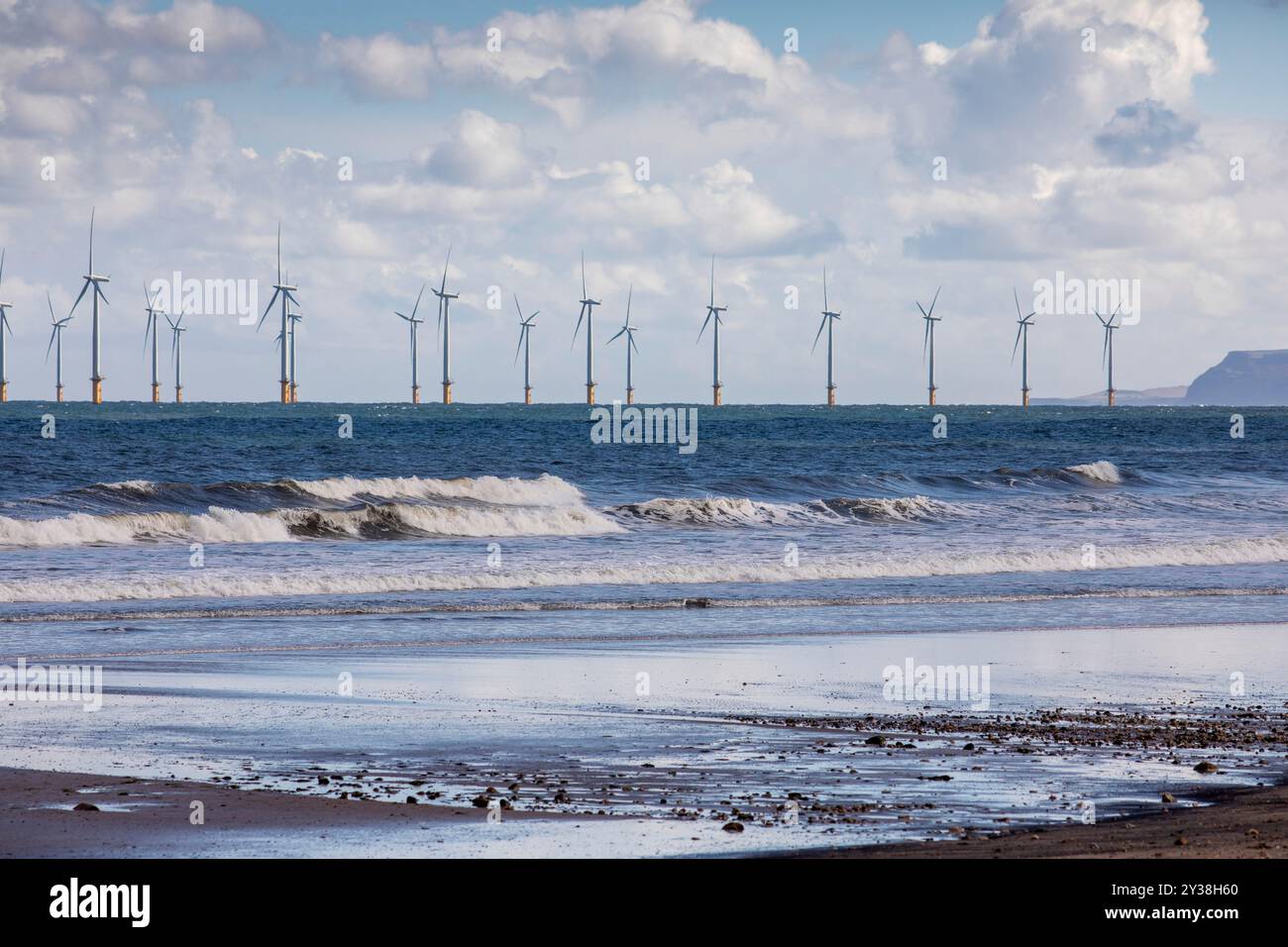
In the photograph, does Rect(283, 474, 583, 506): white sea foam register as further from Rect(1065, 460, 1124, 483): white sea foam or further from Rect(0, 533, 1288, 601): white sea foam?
Rect(1065, 460, 1124, 483): white sea foam

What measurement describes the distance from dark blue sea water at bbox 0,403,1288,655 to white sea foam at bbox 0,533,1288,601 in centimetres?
10

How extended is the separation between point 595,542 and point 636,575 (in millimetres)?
8199

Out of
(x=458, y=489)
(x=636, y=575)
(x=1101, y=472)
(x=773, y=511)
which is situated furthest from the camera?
(x=1101, y=472)

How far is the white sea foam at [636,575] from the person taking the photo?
1008 inches

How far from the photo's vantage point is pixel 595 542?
3769 centimetres

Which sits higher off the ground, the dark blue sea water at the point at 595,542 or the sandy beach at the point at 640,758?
the dark blue sea water at the point at 595,542

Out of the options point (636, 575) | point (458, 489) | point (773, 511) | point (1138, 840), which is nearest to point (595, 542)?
point (636, 575)

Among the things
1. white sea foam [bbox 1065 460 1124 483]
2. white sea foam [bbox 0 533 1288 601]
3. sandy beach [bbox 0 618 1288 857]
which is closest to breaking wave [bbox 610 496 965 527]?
white sea foam [bbox 0 533 1288 601]

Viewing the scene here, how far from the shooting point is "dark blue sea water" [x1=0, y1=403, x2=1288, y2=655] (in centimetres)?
2353

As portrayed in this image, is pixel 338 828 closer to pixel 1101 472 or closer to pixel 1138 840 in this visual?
pixel 1138 840

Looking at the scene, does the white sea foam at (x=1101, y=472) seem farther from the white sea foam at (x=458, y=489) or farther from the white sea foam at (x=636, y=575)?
the white sea foam at (x=636, y=575)

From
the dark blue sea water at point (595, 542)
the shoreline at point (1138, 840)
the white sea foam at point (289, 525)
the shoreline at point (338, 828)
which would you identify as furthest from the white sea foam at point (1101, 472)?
the shoreline at point (1138, 840)

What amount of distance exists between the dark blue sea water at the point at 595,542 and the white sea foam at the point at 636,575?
0.10m
